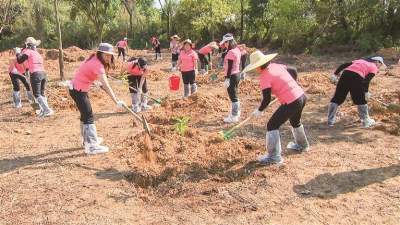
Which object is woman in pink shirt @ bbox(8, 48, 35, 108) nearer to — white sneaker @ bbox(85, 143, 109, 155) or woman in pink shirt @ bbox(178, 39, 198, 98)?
woman in pink shirt @ bbox(178, 39, 198, 98)

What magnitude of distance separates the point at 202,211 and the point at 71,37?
108ft

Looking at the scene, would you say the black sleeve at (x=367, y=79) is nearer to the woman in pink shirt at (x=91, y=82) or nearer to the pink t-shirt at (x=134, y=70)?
the woman in pink shirt at (x=91, y=82)

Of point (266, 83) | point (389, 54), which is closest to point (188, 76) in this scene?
point (266, 83)

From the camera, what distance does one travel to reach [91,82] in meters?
6.50

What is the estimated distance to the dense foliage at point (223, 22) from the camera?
65.4 ft

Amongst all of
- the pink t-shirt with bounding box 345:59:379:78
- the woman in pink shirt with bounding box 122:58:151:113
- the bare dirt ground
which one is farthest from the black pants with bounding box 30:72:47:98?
the pink t-shirt with bounding box 345:59:379:78

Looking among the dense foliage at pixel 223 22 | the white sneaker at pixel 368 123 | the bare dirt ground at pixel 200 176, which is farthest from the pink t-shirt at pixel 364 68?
the dense foliage at pixel 223 22

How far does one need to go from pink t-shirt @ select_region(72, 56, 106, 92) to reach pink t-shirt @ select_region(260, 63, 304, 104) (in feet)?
7.55

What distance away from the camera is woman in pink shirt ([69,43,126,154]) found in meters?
6.25

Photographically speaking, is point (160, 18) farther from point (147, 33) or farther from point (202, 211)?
point (202, 211)

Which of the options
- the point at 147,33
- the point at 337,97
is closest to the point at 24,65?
the point at 337,97

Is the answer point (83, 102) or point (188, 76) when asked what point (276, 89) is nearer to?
point (83, 102)

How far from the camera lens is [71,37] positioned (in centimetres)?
3531

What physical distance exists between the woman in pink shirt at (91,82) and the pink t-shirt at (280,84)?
218cm
